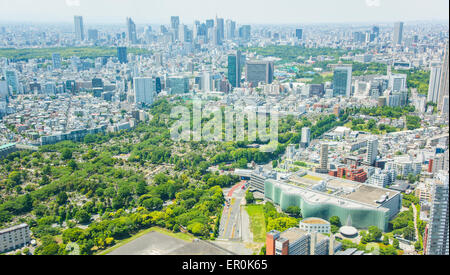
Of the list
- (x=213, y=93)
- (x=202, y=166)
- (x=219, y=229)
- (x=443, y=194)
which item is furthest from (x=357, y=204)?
(x=213, y=93)

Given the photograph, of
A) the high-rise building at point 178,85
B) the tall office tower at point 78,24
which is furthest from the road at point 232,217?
the high-rise building at point 178,85

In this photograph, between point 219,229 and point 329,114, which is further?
point 329,114

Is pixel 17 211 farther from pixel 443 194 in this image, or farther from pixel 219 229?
pixel 443 194

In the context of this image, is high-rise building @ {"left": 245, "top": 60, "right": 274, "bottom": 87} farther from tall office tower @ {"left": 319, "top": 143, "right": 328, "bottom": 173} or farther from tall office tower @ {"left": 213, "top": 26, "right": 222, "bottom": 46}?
tall office tower @ {"left": 319, "top": 143, "right": 328, "bottom": 173}

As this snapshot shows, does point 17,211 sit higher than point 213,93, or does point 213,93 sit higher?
point 213,93

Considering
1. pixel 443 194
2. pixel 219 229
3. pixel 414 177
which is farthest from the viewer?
pixel 414 177

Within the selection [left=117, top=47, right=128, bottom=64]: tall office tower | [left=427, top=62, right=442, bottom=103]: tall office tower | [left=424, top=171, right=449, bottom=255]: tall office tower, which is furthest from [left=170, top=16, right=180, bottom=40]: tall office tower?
[left=427, top=62, right=442, bottom=103]: tall office tower

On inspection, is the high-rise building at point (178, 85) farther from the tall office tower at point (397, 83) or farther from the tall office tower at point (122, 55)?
the tall office tower at point (397, 83)
